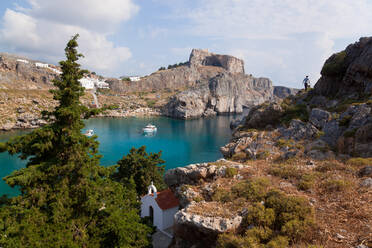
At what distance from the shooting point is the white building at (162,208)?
722 inches

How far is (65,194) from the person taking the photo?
10094mm

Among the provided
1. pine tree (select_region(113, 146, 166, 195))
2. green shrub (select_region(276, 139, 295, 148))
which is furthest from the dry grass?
pine tree (select_region(113, 146, 166, 195))

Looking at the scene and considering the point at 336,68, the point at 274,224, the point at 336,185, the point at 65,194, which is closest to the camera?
the point at 274,224

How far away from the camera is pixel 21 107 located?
88375 millimetres

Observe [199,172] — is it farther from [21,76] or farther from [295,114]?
[21,76]

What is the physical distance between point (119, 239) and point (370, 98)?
876 inches

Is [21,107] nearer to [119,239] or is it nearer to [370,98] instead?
[119,239]

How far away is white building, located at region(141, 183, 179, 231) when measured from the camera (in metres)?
18.3

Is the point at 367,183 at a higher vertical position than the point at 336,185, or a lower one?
higher

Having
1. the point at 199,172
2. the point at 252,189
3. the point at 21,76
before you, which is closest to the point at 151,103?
the point at 21,76

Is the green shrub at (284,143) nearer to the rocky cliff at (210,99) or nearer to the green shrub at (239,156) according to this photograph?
the green shrub at (239,156)

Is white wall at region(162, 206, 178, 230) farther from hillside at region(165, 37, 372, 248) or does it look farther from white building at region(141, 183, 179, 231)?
hillside at region(165, 37, 372, 248)

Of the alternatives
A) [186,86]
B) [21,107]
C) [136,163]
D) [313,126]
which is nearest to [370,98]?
[313,126]

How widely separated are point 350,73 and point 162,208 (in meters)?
23.2
